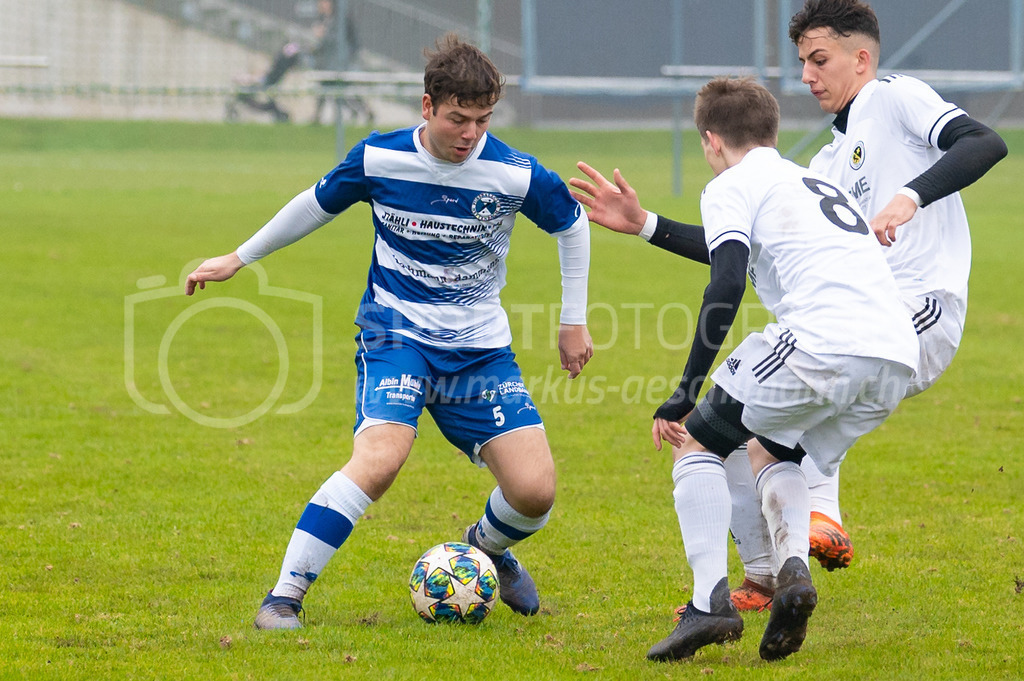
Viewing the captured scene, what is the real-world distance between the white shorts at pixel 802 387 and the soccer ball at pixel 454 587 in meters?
1.31

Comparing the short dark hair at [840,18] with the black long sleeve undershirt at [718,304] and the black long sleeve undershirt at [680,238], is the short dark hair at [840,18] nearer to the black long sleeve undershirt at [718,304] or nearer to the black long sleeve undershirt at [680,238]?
the black long sleeve undershirt at [680,238]

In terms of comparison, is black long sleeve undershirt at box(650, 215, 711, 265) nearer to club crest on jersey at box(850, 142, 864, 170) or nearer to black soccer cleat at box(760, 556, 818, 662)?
club crest on jersey at box(850, 142, 864, 170)

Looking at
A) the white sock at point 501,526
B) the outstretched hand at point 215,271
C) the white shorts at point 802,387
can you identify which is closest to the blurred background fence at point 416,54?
the white sock at point 501,526

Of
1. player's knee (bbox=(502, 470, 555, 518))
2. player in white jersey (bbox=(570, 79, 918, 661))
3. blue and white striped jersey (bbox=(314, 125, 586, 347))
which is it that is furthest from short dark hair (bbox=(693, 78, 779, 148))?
player's knee (bbox=(502, 470, 555, 518))

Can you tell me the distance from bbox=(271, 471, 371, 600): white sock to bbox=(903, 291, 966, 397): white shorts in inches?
86.4

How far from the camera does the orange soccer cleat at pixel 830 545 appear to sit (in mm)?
4914

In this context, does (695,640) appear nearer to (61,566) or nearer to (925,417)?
(61,566)

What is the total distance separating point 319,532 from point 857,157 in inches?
103

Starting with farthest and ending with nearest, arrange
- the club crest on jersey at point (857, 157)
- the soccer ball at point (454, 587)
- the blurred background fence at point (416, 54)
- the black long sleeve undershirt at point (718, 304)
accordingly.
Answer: the blurred background fence at point (416, 54)
the club crest on jersey at point (857, 157)
the soccer ball at point (454, 587)
the black long sleeve undershirt at point (718, 304)

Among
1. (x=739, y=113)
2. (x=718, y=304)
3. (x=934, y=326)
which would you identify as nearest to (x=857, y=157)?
(x=934, y=326)

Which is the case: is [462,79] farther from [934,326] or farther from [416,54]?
[416,54]

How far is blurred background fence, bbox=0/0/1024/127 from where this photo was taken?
21.4 metres

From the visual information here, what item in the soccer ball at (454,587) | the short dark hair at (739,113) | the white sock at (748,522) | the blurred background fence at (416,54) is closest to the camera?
the short dark hair at (739,113)

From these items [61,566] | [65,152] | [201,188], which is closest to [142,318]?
[61,566]
